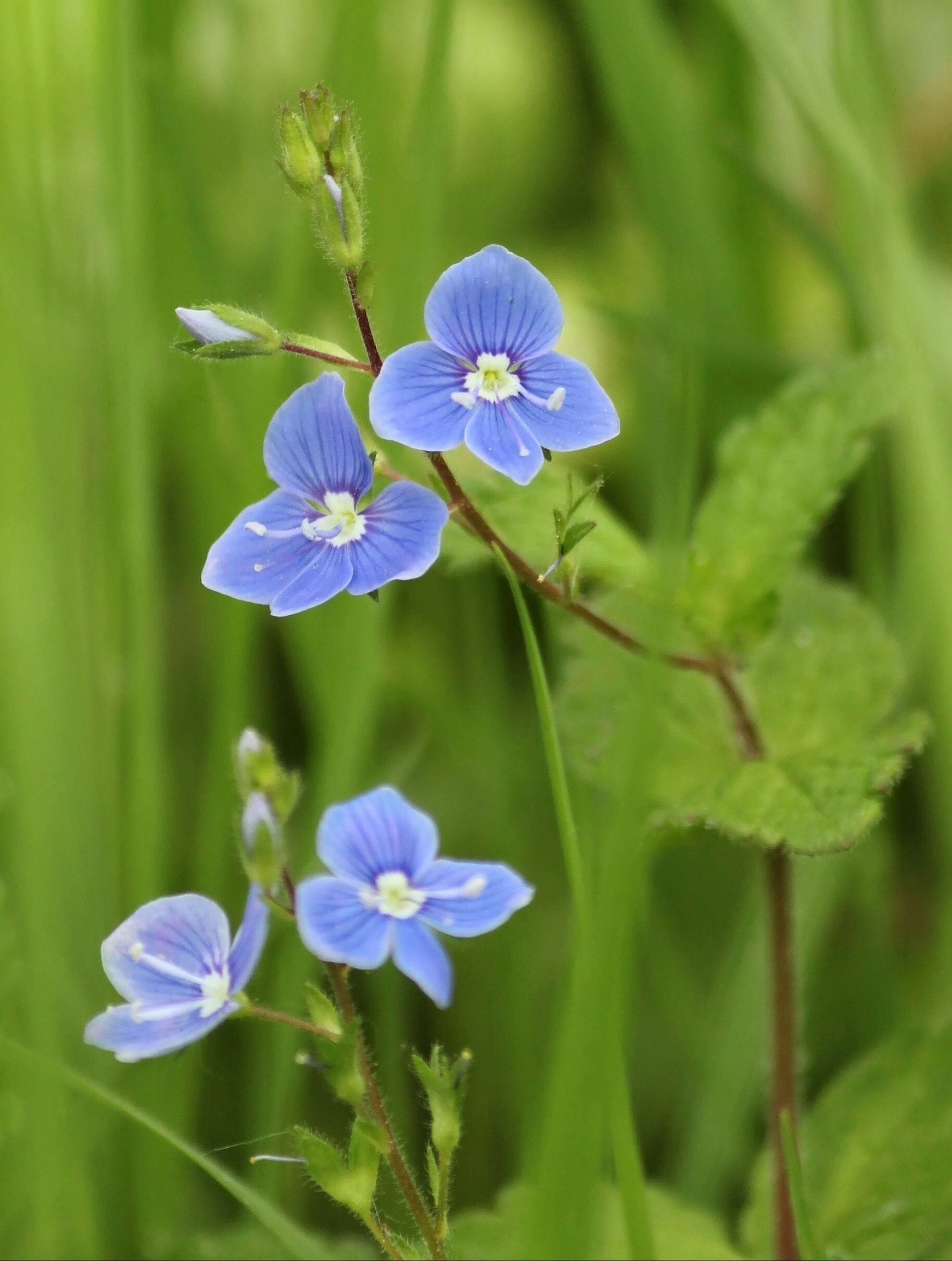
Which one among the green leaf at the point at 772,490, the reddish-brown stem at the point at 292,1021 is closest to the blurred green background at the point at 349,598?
the green leaf at the point at 772,490

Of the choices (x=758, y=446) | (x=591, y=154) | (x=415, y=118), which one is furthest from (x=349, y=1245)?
(x=591, y=154)

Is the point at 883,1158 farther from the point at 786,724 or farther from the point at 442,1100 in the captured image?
the point at 442,1100

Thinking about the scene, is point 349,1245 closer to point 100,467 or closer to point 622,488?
point 100,467

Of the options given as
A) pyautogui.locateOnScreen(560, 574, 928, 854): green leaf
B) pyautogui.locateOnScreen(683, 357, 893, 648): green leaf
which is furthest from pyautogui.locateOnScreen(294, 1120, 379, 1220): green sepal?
pyautogui.locateOnScreen(683, 357, 893, 648): green leaf

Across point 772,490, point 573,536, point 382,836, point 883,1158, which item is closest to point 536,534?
point 772,490

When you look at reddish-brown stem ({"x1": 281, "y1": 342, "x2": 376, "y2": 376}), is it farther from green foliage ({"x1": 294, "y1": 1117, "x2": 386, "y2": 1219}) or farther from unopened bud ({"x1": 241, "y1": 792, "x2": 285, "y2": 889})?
green foliage ({"x1": 294, "y1": 1117, "x2": 386, "y2": 1219})
